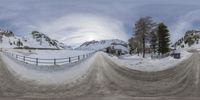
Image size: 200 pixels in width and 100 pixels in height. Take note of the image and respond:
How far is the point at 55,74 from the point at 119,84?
2.57 meters

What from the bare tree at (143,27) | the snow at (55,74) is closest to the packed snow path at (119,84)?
the snow at (55,74)

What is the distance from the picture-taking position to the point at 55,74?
13594 millimetres

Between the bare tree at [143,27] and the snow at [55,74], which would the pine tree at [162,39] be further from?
the snow at [55,74]

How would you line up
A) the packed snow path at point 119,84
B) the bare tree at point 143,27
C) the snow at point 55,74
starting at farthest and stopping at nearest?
the bare tree at point 143,27
the snow at point 55,74
the packed snow path at point 119,84

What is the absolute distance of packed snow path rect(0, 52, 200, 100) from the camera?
13.0m

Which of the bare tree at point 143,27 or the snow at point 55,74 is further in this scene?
the bare tree at point 143,27

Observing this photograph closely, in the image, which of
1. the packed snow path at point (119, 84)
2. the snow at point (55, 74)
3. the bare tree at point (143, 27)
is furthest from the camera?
the bare tree at point (143, 27)

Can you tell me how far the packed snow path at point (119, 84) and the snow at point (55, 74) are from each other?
16cm

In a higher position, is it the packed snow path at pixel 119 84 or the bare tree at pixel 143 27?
the bare tree at pixel 143 27

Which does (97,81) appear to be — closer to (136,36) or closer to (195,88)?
(195,88)

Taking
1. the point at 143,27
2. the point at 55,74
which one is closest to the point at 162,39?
the point at 143,27

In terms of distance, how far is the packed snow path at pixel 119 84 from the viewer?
42.5ft

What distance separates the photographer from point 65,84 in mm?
13188

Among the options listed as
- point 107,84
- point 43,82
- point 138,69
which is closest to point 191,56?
point 138,69
